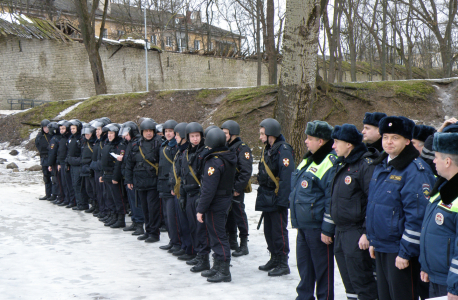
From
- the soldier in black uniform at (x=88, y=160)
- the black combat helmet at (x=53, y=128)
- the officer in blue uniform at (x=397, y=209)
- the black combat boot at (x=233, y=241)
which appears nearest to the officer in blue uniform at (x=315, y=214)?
the officer in blue uniform at (x=397, y=209)

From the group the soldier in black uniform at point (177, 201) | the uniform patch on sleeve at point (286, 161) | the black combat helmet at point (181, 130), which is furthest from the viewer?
the black combat helmet at point (181, 130)

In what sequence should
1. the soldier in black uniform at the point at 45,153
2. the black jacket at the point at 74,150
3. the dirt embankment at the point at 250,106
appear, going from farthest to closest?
1. the dirt embankment at the point at 250,106
2. the soldier in black uniform at the point at 45,153
3. the black jacket at the point at 74,150

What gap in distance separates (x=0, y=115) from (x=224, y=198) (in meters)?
23.4

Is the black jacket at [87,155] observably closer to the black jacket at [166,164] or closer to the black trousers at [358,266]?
the black jacket at [166,164]

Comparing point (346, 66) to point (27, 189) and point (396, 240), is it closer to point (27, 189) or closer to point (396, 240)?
point (27, 189)

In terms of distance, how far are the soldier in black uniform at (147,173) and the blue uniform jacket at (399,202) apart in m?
4.51

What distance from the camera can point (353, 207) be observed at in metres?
3.90

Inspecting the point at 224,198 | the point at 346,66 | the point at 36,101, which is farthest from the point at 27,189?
the point at 346,66

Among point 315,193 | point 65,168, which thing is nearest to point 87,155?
point 65,168

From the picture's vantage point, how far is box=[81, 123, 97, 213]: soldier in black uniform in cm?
946

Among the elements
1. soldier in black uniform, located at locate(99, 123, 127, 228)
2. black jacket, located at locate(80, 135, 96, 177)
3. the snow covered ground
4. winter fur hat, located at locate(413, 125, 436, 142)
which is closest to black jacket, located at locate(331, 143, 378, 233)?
winter fur hat, located at locate(413, 125, 436, 142)

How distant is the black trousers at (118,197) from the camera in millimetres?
8438

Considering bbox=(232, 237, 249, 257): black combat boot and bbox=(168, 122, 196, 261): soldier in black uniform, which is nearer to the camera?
bbox=(168, 122, 196, 261): soldier in black uniform

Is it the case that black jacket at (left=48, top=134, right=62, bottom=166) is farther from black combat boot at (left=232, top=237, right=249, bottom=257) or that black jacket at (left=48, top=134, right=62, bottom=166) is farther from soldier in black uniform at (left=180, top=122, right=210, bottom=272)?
black combat boot at (left=232, top=237, right=249, bottom=257)
